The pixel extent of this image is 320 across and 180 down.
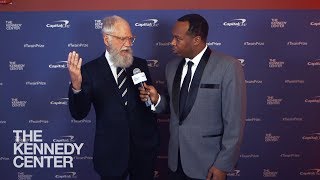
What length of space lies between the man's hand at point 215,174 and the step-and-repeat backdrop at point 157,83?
136 centimetres

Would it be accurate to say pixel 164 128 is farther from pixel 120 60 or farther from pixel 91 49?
pixel 120 60

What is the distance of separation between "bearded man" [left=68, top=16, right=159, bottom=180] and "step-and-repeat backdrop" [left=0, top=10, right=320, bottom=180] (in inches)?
42.3

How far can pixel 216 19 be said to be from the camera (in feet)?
11.2

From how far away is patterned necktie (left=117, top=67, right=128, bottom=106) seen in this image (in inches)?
94.0

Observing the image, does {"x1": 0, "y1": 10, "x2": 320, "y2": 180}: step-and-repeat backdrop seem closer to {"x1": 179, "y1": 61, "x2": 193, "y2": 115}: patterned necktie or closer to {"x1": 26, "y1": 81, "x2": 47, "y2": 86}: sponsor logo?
{"x1": 26, "y1": 81, "x2": 47, "y2": 86}: sponsor logo

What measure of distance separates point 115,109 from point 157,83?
1.18m

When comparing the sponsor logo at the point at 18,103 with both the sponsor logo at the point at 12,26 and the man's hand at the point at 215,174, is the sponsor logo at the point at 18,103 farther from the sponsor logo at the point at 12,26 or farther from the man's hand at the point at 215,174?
the man's hand at the point at 215,174

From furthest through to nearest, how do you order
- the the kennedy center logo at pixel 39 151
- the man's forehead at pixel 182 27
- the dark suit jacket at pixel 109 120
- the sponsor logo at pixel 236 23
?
the the kennedy center logo at pixel 39 151, the sponsor logo at pixel 236 23, the dark suit jacket at pixel 109 120, the man's forehead at pixel 182 27

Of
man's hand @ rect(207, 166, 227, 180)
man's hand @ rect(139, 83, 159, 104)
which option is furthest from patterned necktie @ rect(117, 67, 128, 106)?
man's hand @ rect(207, 166, 227, 180)

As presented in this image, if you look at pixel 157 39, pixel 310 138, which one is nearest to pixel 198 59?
pixel 157 39

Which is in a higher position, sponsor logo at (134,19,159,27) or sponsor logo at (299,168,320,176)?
sponsor logo at (134,19,159,27)

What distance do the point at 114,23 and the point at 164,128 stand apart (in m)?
1.43

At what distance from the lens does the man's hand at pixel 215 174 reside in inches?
84.7

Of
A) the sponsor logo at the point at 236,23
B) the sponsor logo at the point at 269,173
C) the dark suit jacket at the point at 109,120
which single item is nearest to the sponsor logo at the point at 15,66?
the dark suit jacket at the point at 109,120
